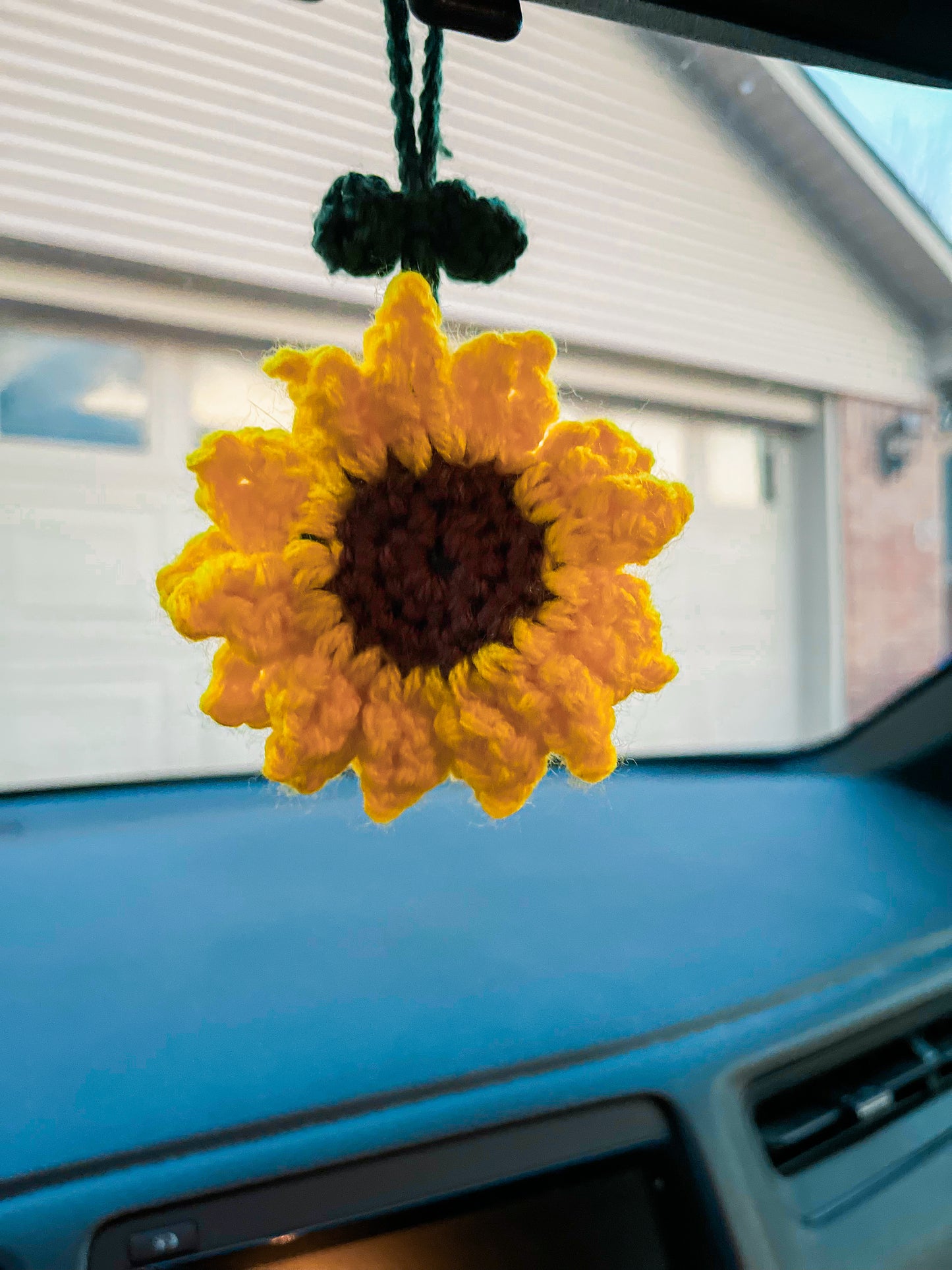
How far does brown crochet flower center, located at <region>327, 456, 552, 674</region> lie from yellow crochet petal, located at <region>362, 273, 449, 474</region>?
0.02 meters

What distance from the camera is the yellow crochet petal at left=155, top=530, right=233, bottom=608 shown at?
1.61 ft

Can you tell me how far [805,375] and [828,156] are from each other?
1.24 metres

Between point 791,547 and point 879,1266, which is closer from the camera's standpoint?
point 879,1266

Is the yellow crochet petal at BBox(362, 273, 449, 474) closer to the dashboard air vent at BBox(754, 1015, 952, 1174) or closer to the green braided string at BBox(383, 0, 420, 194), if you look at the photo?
the green braided string at BBox(383, 0, 420, 194)

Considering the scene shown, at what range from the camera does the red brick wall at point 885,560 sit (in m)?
4.73

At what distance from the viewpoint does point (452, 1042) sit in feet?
2.89

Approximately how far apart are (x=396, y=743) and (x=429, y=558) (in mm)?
112

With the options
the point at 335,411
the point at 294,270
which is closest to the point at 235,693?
the point at 335,411

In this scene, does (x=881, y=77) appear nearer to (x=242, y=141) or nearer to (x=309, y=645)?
(x=309, y=645)

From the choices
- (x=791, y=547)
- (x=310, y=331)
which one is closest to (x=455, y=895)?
(x=310, y=331)

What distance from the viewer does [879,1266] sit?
0.90 m

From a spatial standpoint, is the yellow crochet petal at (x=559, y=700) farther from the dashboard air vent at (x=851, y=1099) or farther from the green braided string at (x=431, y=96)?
the dashboard air vent at (x=851, y=1099)

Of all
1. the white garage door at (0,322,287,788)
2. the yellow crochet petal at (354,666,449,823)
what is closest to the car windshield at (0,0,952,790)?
the white garage door at (0,322,287,788)

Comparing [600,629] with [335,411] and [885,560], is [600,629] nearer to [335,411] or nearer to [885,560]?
[335,411]
